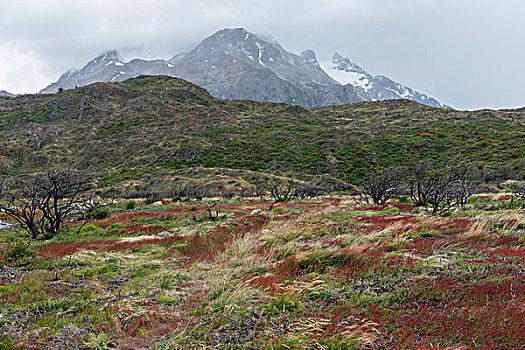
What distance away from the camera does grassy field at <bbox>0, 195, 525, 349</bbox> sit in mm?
3451

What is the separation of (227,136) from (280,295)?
62.7 metres

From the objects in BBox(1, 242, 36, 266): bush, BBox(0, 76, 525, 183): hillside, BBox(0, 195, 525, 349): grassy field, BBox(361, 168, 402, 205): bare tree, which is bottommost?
BBox(361, 168, 402, 205): bare tree

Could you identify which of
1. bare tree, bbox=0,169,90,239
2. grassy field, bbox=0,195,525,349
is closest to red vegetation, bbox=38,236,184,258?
grassy field, bbox=0,195,525,349

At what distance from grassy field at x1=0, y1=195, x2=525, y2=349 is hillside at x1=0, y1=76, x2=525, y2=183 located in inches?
1629

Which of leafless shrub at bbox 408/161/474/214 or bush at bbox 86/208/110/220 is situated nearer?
leafless shrub at bbox 408/161/474/214

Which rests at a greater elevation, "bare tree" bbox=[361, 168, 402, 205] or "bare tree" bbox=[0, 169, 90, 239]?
"bare tree" bbox=[0, 169, 90, 239]

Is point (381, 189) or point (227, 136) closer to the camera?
point (381, 189)

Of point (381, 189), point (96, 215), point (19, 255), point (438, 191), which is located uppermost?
point (19, 255)

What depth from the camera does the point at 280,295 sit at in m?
4.57

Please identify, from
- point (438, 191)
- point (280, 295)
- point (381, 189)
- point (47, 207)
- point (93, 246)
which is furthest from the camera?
point (381, 189)

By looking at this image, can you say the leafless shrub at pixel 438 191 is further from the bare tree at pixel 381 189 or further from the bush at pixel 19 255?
the bush at pixel 19 255

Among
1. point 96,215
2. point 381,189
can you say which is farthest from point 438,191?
point 96,215

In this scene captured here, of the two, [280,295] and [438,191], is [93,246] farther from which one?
[438,191]

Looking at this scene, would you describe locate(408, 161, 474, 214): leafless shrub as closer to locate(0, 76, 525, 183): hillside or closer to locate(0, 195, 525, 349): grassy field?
locate(0, 195, 525, 349): grassy field
